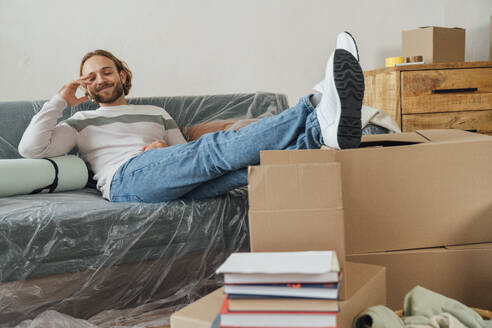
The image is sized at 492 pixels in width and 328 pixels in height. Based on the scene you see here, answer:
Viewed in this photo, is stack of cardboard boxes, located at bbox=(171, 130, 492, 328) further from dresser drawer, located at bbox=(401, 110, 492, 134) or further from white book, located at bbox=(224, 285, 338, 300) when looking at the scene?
dresser drawer, located at bbox=(401, 110, 492, 134)

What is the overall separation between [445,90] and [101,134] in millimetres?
1635

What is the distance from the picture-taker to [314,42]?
2.53 m

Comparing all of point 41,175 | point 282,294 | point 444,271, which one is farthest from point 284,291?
point 41,175

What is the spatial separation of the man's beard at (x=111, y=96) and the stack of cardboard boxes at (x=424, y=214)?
3.03 ft

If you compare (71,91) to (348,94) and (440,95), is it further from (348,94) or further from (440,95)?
(440,95)

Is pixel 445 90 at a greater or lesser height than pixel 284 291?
greater

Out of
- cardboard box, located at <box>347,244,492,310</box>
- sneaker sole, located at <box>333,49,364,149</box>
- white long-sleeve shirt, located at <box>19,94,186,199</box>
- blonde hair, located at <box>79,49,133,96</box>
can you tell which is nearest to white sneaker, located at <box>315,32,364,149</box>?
sneaker sole, located at <box>333,49,364,149</box>

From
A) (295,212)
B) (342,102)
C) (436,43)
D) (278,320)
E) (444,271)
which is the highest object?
(436,43)

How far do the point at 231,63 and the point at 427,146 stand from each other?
4.91 feet

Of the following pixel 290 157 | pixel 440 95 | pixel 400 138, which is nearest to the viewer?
pixel 290 157

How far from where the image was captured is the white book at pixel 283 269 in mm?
683

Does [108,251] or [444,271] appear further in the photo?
[108,251]

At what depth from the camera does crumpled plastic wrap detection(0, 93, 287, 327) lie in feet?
3.82

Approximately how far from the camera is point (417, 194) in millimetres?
1078
